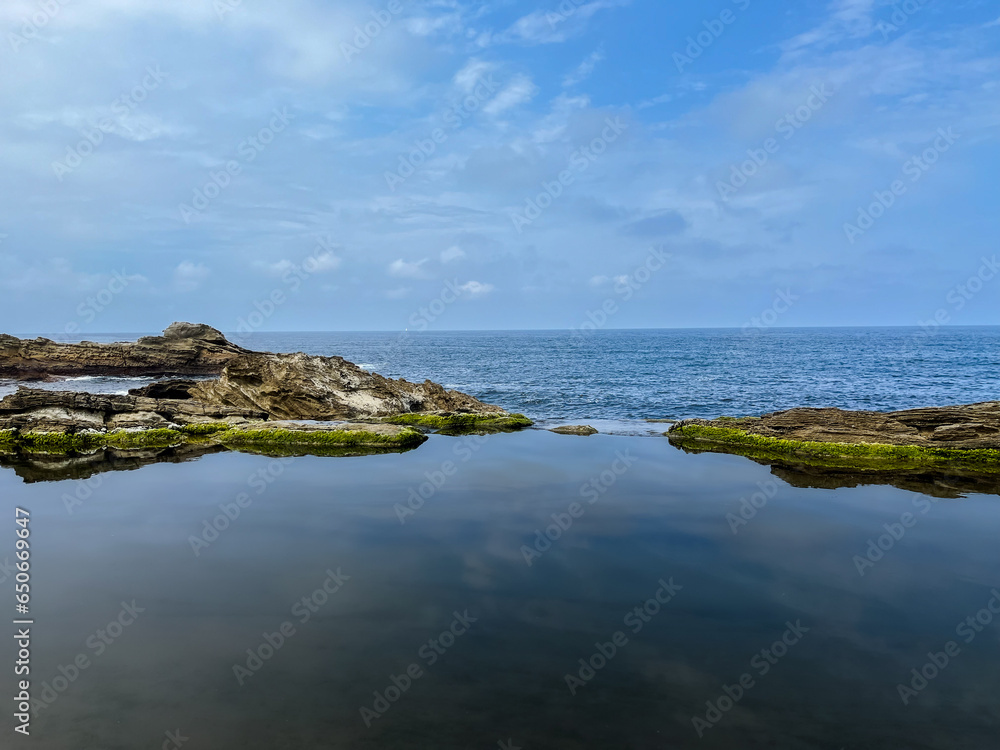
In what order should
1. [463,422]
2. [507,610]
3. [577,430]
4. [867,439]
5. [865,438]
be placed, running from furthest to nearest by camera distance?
1. [463,422]
2. [577,430]
3. [865,438]
4. [867,439]
5. [507,610]

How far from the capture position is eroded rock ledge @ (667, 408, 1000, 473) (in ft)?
81.7

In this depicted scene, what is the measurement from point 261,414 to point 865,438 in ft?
102

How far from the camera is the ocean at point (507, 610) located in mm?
9008

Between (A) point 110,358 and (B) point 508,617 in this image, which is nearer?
(B) point 508,617

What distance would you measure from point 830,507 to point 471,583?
40.7 ft

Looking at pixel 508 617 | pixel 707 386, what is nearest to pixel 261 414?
pixel 508 617

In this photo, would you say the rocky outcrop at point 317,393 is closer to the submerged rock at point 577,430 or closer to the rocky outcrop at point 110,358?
the submerged rock at point 577,430

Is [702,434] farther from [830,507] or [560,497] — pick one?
[560,497]

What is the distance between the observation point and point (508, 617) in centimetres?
1198

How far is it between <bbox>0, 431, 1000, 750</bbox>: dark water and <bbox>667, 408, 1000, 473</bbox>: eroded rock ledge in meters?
4.82

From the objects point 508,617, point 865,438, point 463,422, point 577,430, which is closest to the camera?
point 508,617

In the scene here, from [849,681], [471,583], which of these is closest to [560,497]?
[471,583]

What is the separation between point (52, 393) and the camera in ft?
105

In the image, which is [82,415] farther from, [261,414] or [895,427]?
[895,427]
